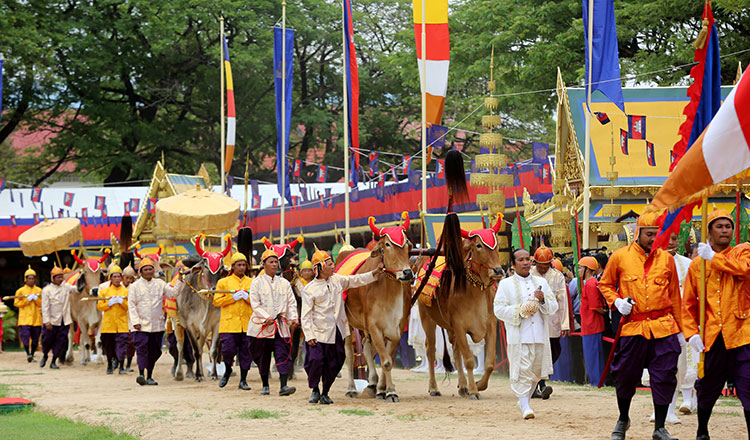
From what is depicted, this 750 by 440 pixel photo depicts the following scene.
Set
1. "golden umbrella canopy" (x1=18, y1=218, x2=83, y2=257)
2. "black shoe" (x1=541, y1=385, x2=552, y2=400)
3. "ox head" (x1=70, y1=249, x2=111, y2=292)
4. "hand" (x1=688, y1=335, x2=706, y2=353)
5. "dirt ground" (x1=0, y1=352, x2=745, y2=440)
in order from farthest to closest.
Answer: "golden umbrella canopy" (x1=18, y1=218, x2=83, y2=257)
"ox head" (x1=70, y1=249, x2=111, y2=292)
"black shoe" (x1=541, y1=385, x2=552, y2=400)
"dirt ground" (x1=0, y1=352, x2=745, y2=440)
"hand" (x1=688, y1=335, x2=706, y2=353)

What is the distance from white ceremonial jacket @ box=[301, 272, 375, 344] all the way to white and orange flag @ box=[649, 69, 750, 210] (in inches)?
233

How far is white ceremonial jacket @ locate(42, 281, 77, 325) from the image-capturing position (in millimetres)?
22172

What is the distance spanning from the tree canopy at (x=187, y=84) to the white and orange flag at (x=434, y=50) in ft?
59.3

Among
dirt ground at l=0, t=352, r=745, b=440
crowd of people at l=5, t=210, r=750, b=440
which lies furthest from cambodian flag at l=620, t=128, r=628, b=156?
dirt ground at l=0, t=352, r=745, b=440

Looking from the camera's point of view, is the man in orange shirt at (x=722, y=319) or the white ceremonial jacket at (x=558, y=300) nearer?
the man in orange shirt at (x=722, y=319)

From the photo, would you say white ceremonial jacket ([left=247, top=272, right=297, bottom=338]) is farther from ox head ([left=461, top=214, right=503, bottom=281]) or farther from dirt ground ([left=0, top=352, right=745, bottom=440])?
ox head ([left=461, top=214, right=503, bottom=281])

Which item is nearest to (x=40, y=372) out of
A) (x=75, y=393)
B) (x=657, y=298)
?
(x=75, y=393)

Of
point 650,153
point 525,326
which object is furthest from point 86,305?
point 525,326

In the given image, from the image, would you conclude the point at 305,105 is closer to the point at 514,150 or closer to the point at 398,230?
the point at 514,150

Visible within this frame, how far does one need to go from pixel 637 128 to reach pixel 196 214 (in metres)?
8.55

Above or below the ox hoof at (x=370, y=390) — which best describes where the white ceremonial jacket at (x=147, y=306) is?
above

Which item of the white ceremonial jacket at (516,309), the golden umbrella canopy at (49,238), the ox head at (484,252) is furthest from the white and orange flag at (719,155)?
the golden umbrella canopy at (49,238)

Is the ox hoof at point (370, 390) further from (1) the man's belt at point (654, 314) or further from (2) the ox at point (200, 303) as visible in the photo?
(1) the man's belt at point (654, 314)

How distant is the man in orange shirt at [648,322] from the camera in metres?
8.78
